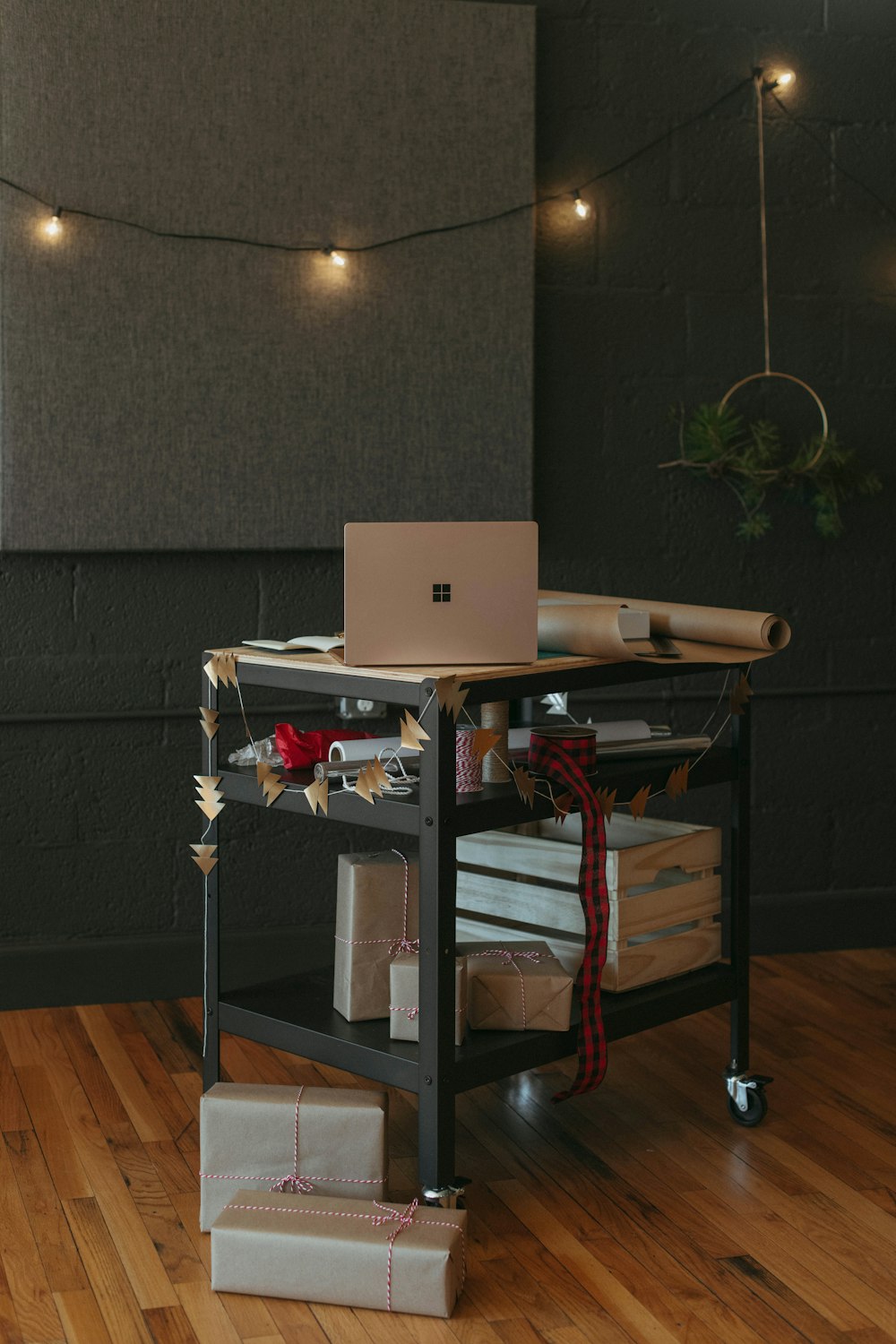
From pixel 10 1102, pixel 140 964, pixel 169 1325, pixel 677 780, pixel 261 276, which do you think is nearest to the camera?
pixel 169 1325

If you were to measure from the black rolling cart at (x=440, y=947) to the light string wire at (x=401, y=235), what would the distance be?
1.29 m

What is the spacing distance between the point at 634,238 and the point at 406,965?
210 cm

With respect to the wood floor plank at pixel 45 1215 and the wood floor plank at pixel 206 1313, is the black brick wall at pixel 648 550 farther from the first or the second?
the wood floor plank at pixel 206 1313

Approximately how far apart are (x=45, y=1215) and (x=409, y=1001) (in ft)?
2.24

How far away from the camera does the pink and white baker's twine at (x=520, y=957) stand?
235 cm

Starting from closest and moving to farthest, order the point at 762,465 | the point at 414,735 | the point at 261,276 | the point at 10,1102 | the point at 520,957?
1. the point at 414,735
2. the point at 520,957
3. the point at 10,1102
4. the point at 261,276
5. the point at 762,465

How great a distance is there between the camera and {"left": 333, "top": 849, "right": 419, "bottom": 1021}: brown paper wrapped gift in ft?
7.73

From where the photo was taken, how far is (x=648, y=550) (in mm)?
3672

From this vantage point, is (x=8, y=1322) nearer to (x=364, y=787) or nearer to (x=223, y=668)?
(x=364, y=787)

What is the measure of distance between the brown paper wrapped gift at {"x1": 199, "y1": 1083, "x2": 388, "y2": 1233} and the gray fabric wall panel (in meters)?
1.49

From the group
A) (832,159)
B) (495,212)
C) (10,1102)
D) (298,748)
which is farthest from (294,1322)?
(832,159)

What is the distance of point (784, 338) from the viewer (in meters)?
3.72

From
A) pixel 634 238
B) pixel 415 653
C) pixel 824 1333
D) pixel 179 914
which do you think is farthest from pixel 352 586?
pixel 634 238

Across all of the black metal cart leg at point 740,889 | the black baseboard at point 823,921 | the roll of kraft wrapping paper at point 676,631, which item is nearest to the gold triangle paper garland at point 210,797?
the roll of kraft wrapping paper at point 676,631
